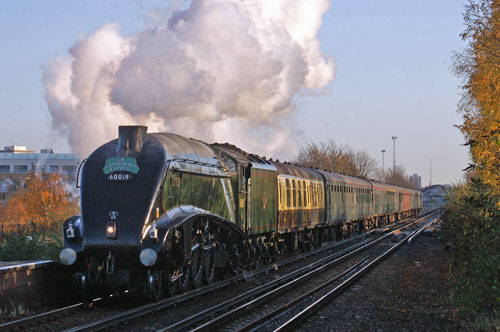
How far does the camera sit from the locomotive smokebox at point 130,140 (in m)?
12.8

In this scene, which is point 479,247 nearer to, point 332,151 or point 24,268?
point 24,268

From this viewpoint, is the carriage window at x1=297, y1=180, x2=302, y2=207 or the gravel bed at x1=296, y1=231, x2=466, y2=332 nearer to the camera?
the gravel bed at x1=296, y1=231, x2=466, y2=332

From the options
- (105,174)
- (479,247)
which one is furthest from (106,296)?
(479,247)

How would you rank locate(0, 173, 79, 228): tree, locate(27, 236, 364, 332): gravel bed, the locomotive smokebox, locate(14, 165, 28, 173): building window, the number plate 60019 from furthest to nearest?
locate(14, 165, 28, 173): building window, locate(0, 173, 79, 228): tree, the locomotive smokebox, the number plate 60019, locate(27, 236, 364, 332): gravel bed

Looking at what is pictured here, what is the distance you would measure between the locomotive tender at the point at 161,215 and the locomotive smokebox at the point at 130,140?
0.07 feet

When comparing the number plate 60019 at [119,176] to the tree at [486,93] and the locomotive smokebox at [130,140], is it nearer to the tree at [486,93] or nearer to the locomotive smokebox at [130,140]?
the locomotive smokebox at [130,140]

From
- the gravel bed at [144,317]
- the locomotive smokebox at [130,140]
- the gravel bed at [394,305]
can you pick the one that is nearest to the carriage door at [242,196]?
the gravel bed at [144,317]

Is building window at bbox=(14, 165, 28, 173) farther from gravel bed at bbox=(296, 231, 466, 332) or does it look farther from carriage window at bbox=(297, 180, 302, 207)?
gravel bed at bbox=(296, 231, 466, 332)

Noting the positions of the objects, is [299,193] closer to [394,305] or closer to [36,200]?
[394,305]

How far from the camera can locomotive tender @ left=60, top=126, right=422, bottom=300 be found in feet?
39.4

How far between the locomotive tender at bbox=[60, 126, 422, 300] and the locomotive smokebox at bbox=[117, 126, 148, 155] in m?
0.02

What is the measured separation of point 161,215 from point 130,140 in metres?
1.74

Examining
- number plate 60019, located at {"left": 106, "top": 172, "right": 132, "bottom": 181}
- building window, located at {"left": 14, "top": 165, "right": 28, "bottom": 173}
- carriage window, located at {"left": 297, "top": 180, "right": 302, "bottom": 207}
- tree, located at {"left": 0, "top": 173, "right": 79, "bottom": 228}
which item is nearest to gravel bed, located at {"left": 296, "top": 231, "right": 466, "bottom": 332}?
number plate 60019, located at {"left": 106, "top": 172, "right": 132, "bottom": 181}

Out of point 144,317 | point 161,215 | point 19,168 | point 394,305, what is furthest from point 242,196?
point 19,168
